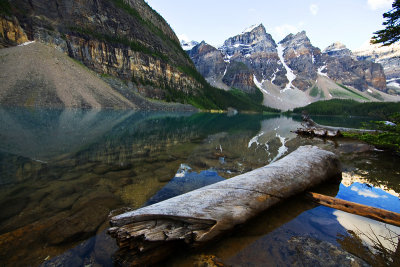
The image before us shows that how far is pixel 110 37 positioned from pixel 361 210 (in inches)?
4961

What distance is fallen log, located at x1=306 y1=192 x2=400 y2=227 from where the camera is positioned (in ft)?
12.0

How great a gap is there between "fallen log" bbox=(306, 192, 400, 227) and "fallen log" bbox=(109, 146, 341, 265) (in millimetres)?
552

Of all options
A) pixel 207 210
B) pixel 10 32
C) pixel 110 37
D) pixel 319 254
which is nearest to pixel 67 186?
pixel 207 210

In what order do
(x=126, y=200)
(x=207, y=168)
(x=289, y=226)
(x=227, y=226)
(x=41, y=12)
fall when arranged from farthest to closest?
(x=41, y=12) → (x=207, y=168) → (x=126, y=200) → (x=289, y=226) → (x=227, y=226)

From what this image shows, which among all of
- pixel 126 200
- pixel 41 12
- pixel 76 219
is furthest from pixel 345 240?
pixel 41 12

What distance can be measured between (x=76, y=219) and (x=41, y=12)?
371ft

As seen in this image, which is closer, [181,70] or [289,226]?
[289,226]

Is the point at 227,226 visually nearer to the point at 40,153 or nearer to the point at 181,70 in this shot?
the point at 40,153

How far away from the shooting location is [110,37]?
10362 centimetres

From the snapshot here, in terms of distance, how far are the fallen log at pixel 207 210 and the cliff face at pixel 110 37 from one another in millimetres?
91999

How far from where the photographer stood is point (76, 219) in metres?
4.18

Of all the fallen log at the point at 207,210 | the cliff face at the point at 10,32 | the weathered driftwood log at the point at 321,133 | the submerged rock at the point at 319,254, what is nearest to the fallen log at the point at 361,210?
the fallen log at the point at 207,210

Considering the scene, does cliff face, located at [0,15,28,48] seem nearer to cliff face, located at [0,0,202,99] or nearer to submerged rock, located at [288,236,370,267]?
cliff face, located at [0,0,202,99]

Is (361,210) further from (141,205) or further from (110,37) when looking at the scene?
(110,37)
